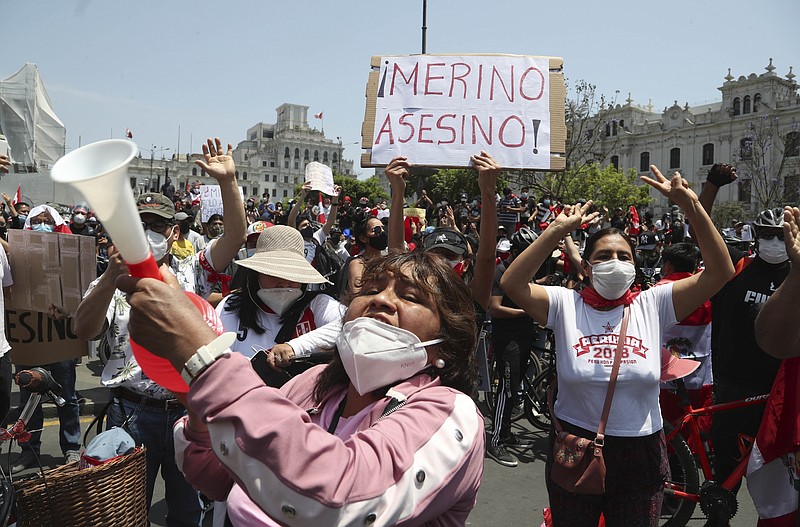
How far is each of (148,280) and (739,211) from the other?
179ft

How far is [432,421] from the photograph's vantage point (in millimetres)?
1319

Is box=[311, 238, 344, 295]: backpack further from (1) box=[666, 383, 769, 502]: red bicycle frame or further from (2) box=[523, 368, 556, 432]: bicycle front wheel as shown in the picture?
(1) box=[666, 383, 769, 502]: red bicycle frame

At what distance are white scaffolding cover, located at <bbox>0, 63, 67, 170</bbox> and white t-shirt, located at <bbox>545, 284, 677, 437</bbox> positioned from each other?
31.0 feet

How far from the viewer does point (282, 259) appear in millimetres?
3299

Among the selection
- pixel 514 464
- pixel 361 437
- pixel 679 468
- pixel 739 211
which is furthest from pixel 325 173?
pixel 739 211

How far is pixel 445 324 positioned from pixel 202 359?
2.60 feet

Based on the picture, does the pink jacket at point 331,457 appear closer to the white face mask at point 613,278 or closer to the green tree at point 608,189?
the white face mask at point 613,278

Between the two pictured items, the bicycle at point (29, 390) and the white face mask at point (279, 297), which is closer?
the bicycle at point (29, 390)

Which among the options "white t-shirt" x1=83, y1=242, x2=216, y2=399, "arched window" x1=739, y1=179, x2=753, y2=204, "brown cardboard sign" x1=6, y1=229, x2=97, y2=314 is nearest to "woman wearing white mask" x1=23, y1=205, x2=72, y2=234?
"brown cardboard sign" x1=6, y1=229, x2=97, y2=314

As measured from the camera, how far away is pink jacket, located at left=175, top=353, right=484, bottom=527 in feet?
3.42

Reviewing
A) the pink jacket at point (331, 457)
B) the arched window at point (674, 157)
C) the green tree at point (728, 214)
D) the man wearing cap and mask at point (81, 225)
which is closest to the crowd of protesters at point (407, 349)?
the pink jacket at point (331, 457)

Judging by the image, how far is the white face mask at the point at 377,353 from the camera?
1524 millimetres

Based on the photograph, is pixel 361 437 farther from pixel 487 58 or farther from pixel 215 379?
pixel 487 58

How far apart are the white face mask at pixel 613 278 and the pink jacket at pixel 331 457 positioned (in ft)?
6.36
